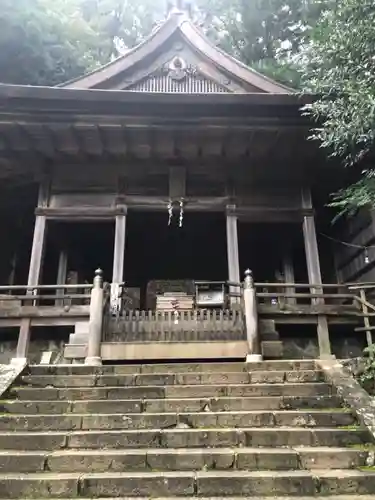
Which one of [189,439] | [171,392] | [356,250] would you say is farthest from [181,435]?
[356,250]

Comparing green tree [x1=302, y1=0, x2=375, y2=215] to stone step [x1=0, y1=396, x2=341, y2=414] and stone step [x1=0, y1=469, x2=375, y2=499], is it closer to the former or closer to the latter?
stone step [x1=0, y1=396, x2=341, y2=414]

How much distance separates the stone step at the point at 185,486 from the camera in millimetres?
3574

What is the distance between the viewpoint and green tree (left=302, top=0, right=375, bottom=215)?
601 cm

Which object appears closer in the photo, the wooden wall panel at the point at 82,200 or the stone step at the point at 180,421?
the stone step at the point at 180,421

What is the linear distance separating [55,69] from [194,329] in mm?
11325

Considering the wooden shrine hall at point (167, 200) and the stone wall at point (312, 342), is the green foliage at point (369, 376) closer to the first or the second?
the wooden shrine hall at point (167, 200)

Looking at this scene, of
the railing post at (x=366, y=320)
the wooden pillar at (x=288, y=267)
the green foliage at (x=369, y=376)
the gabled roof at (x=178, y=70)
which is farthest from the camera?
the wooden pillar at (x=288, y=267)

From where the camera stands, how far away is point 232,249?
8945 millimetres

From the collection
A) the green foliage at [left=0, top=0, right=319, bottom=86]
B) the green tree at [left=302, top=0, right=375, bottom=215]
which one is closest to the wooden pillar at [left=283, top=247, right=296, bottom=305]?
the green tree at [left=302, top=0, right=375, bottom=215]

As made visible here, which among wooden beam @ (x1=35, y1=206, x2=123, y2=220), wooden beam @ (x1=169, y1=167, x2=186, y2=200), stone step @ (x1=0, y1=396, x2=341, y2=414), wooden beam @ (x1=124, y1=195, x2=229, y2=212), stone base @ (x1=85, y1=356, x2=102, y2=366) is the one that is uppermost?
wooden beam @ (x1=169, y1=167, x2=186, y2=200)

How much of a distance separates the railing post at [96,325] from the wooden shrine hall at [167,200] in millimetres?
19

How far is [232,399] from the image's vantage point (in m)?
4.95

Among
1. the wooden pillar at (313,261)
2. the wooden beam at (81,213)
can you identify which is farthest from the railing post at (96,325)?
the wooden pillar at (313,261)

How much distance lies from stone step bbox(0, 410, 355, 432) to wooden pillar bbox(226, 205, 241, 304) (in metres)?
4.02
